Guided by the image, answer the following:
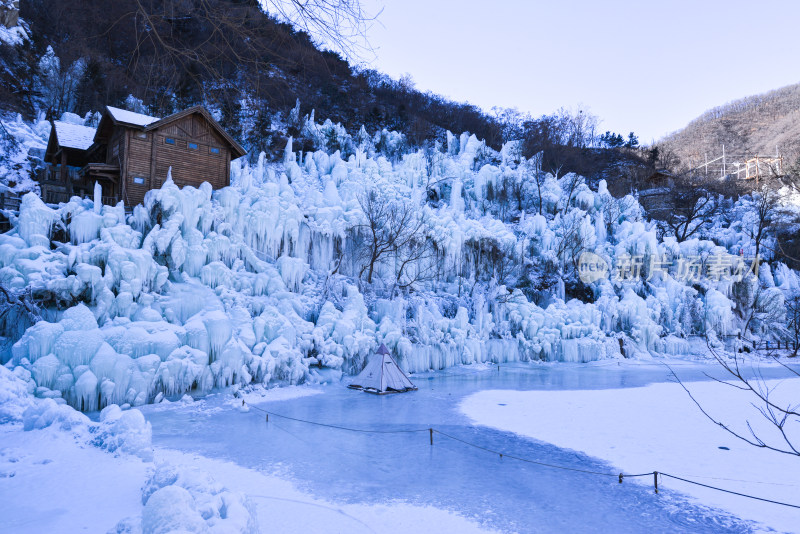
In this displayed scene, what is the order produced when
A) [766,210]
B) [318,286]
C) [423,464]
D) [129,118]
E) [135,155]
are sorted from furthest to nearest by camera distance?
[766,210] → [318,286] → [135,155] → [129,118] → [423,464]

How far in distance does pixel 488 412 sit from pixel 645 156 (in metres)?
45.0

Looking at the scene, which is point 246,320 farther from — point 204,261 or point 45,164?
point 45,164

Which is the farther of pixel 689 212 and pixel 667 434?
pixel 689 212

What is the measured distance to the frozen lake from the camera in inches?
213

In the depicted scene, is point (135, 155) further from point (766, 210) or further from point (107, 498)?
point (766, 210)

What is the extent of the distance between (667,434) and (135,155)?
18203 mm

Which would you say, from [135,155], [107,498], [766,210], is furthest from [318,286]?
[766,210]

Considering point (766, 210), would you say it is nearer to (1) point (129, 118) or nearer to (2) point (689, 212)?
(2) point (689, 212)

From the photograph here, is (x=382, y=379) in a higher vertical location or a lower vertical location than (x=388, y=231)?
lower

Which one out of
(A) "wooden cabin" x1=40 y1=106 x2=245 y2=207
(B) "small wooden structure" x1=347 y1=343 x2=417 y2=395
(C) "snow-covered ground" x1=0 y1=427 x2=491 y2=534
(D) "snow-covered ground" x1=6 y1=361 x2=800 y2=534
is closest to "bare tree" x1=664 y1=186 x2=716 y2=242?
(D) "snow-covered ground" x1=6 y1=361 x2=800 y2=534

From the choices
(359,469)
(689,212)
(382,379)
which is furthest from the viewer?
(689,212)

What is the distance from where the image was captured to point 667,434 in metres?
8.85

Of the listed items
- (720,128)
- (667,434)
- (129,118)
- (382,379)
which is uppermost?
(720,128)

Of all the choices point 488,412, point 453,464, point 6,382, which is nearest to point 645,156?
point 488,412
